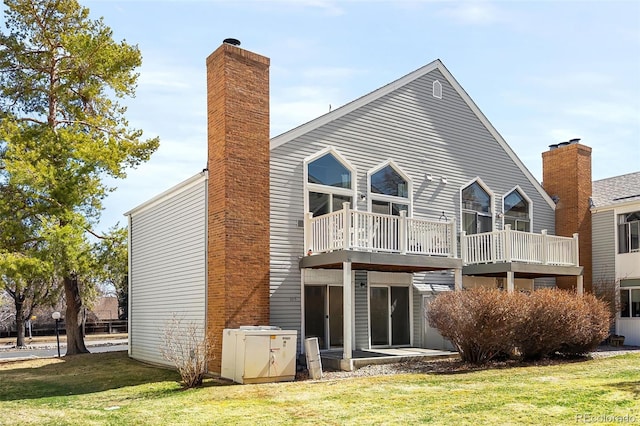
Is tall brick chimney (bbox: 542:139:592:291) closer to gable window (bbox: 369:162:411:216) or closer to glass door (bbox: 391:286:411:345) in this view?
glass door (bbox: 391:286:411:345)

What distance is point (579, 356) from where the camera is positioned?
17219 millimetres

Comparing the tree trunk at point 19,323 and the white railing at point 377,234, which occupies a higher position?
the white railing at point 377,234

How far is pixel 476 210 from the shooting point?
2194cm

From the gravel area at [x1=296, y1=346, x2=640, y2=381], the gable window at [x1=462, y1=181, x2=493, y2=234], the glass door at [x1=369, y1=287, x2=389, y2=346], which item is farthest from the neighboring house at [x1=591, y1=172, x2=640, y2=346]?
the glass door at [x1=369, y1=287, x2=389, y2=346]

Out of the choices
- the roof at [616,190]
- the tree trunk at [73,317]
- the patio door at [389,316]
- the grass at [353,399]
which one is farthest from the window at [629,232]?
the tree trunk at [73,317]

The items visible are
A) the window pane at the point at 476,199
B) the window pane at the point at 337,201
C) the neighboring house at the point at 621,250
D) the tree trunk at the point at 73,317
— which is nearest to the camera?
the window pane at the point at 337,201

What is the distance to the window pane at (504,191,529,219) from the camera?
2298 centimetres

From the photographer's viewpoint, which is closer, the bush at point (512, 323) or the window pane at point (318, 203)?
the bush at point (512, 323)

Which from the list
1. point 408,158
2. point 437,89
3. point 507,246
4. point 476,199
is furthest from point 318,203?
point 476,199

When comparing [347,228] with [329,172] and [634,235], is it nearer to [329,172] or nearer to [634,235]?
[329,172]

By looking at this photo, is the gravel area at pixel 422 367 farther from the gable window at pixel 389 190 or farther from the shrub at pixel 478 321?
the gable window at pixel 389 190

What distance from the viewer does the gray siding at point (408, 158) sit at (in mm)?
16688

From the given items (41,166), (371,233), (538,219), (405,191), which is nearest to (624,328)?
(538,219)

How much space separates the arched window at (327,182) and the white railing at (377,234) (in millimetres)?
827
